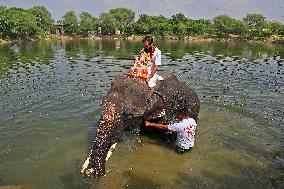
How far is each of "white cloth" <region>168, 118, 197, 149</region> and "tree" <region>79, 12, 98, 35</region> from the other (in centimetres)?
10704

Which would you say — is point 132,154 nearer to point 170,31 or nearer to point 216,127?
point 216,127

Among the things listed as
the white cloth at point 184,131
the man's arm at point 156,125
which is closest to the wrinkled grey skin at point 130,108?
the man's arm at point 156,125

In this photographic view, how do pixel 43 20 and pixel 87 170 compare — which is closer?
pixel 87 170

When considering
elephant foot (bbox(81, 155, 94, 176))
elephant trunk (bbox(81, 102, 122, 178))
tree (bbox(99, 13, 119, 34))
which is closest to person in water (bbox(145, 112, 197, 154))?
elephant trunk (bbox(81, 102, 122, 178))

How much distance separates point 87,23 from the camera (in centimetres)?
11569

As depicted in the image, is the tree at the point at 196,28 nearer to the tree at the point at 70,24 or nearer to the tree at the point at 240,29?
the tree at the point at 240,29

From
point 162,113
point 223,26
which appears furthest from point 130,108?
point 223,26

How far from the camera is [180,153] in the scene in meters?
11.3

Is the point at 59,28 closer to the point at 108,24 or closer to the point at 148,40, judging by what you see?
the point at 108,24

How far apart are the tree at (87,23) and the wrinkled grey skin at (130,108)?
105926mm

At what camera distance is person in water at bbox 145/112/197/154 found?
10820mm

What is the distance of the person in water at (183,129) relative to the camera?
426 inches

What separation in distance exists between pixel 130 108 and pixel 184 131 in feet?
7.28

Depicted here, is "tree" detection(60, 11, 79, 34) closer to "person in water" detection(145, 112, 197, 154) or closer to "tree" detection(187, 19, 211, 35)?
"tree" detection(187, 19, 211, 35)
